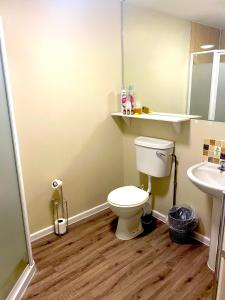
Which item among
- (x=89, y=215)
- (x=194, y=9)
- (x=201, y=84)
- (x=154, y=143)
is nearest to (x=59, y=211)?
(x=89, y=215)

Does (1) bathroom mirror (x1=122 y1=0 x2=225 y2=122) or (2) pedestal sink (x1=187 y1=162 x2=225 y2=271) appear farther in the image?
(1) bathroom mirror (x1=122 y1=0 x2=225 y2=122)

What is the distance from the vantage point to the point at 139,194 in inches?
84.9

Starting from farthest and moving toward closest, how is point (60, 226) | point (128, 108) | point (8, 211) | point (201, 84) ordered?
point (128, 108)
point (60, 226)
point (201, 84)
point (8, 211)

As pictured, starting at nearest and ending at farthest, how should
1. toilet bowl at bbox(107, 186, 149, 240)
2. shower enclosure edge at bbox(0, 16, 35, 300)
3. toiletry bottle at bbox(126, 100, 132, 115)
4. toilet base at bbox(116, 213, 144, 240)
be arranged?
shower enclosure edge at bbox(0, 16, 35, 300)
toilet bowl at bbox(107, 186, 149, 240)
toilet base at bbox(116, 213, 144, 240)
toiletry bottle at bbox(126, 100, 132, 115)

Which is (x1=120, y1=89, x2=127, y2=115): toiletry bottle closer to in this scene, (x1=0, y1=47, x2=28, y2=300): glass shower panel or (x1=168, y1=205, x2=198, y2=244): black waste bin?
(x1=168, y1=205, x2=198, y2=244): black waste bin

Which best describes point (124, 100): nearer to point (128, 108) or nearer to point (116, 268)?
point (128, 108)

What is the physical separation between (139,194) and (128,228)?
0.35 metres

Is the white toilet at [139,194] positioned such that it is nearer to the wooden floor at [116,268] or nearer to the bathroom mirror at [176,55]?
the wooden floor at [116,268]

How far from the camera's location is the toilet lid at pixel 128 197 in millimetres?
2031

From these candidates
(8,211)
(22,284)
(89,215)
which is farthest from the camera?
(89,215)

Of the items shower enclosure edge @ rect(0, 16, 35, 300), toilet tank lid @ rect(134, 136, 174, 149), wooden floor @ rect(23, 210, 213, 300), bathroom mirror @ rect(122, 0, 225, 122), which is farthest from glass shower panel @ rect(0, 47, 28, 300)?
bathroom mirror @ rect(122, 0, 225, 122)

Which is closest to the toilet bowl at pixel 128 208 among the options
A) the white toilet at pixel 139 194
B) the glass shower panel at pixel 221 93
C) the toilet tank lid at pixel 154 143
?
the white toilet at pixel 139 194

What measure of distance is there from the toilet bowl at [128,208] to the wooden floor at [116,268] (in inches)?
3.4

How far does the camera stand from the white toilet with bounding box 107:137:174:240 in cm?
204
